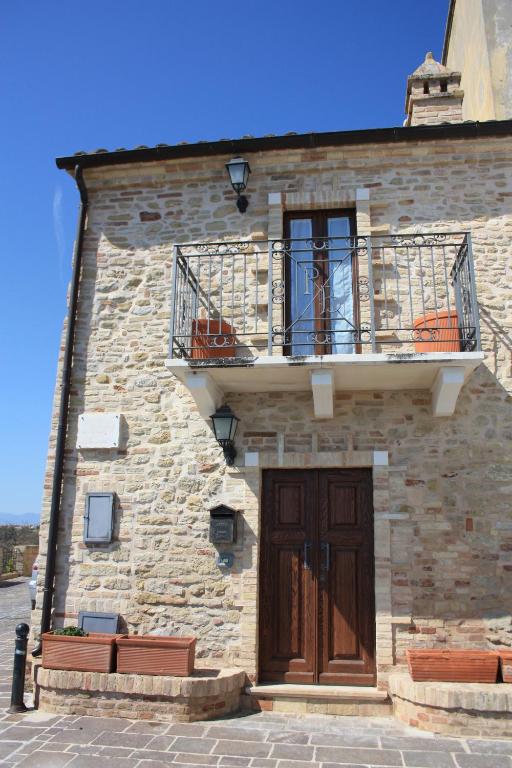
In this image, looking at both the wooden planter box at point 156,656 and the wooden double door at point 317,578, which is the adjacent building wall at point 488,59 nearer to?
the wooden double door at point 317,578

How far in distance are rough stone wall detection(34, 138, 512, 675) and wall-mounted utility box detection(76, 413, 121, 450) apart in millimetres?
126

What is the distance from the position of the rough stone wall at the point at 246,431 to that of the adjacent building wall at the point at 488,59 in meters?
3.04

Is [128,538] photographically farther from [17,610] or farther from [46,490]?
[17,610]

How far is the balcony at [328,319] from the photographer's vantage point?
234 inches

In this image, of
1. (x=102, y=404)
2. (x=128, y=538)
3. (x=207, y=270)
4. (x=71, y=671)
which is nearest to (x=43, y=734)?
(x=71, y=671)

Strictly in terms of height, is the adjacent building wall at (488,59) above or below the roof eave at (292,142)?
above

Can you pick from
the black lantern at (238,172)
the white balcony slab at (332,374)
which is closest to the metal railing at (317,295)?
the white balcony slab at (332,374)

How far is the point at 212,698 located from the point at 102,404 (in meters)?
3.34

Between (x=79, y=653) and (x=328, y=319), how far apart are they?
4035 millimetres

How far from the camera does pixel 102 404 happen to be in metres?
6.96

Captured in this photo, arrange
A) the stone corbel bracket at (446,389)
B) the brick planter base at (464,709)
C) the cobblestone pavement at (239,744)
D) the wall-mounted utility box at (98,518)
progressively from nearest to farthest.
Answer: the cobblestone pavement at (239,744) < the brick planter base at (464,709) < the stone corbel bracket at (446,389) < the wall-mounted utility box at (98,518)

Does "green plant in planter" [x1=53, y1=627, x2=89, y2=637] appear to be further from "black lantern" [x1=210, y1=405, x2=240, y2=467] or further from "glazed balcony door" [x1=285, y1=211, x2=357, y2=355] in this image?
"glazed balcony door" [x1=285, y1=211, x2=357, y2=355]

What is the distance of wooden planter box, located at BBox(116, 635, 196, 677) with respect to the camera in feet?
18.4

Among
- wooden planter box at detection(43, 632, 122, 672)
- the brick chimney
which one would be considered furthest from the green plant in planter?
the brick chimney
